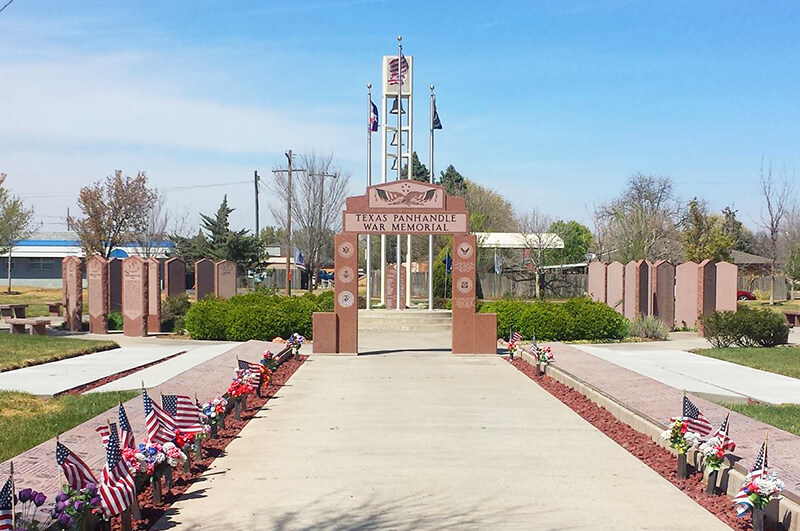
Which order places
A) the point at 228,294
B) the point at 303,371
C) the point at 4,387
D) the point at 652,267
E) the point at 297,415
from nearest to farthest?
1. the point at 297,415
2. the point at 4,387
3. the point at 303,371
4. the point at 652,267
5. the point at 228,294

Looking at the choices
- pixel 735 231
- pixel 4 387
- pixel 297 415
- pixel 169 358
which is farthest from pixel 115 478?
pixel 735 231

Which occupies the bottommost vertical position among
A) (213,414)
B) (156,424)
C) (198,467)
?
(198,467)

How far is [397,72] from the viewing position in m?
32.2

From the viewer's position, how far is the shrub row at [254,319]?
23016 millimetres

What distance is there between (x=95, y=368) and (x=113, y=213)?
3811cm

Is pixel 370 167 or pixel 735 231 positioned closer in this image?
pixel 370 167

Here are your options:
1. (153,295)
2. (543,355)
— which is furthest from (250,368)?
(153,295)

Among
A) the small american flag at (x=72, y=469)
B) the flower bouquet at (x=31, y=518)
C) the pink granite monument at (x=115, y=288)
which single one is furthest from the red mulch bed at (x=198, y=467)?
the pink granite monument at (x=115, y=288)

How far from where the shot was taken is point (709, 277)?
90.1 feet

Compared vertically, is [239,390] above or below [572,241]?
below

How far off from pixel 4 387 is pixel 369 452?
732 centimetres

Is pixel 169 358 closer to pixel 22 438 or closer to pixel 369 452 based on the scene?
pixel 22 438

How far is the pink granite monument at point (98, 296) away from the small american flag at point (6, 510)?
881 inches

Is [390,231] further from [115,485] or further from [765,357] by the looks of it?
[115,485]
